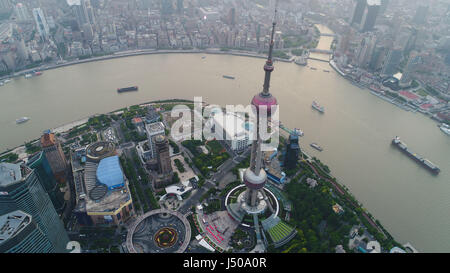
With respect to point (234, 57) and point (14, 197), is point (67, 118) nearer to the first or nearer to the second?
point (14, 197)

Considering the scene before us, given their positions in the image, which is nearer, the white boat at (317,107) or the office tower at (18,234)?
the office tower at (18,234)

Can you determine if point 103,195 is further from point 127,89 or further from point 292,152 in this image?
point 127,89

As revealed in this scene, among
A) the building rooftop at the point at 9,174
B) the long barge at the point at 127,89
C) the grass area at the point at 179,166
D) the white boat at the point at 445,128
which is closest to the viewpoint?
the building rooftop at the point at 9,174

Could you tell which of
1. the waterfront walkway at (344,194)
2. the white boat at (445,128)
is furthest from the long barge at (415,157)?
the waterfront walkway at (344,194)

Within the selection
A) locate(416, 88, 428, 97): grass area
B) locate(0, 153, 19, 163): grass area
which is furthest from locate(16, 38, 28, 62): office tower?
locate(416, 88, 428, 97): grass area

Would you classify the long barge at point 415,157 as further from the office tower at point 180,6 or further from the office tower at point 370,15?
the office tower at point 180,6

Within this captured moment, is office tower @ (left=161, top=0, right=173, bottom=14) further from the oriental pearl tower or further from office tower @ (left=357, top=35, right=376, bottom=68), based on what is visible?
the oriental pearl tower
